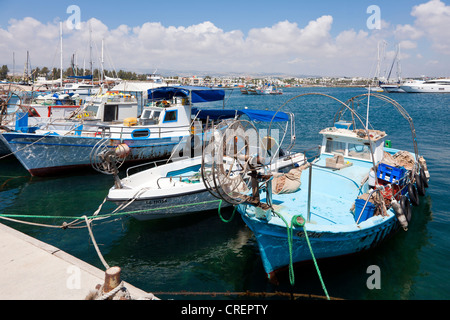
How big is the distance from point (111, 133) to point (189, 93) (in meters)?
4.99

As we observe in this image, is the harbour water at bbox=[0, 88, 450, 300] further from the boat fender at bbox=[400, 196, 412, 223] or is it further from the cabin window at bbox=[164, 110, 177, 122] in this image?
the cabin window at bbox=[164, 110, 177, 122]

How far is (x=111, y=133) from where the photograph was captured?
16250 mm

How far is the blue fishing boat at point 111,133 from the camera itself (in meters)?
15.0

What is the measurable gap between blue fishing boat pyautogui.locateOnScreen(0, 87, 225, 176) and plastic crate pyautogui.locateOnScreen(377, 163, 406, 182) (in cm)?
916

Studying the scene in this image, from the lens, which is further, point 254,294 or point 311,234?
point 254,294

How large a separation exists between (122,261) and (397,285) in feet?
24.2

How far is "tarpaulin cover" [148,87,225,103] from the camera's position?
17.1 metres

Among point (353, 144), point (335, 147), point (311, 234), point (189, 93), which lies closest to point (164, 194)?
point (311, 234)

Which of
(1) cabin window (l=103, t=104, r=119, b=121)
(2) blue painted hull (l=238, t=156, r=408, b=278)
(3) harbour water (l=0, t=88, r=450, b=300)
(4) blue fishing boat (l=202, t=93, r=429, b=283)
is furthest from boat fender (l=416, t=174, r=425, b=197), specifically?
(1) cabin window (l=103, t=104, r=119, b=121)

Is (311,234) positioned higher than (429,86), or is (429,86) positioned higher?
(429,86)

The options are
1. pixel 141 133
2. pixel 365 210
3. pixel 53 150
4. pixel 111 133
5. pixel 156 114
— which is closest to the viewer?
pixel 365 210

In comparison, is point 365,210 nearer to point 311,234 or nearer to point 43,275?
point 311,234

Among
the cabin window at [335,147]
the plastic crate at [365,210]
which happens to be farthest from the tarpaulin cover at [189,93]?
the plastic crate at [365,210]
